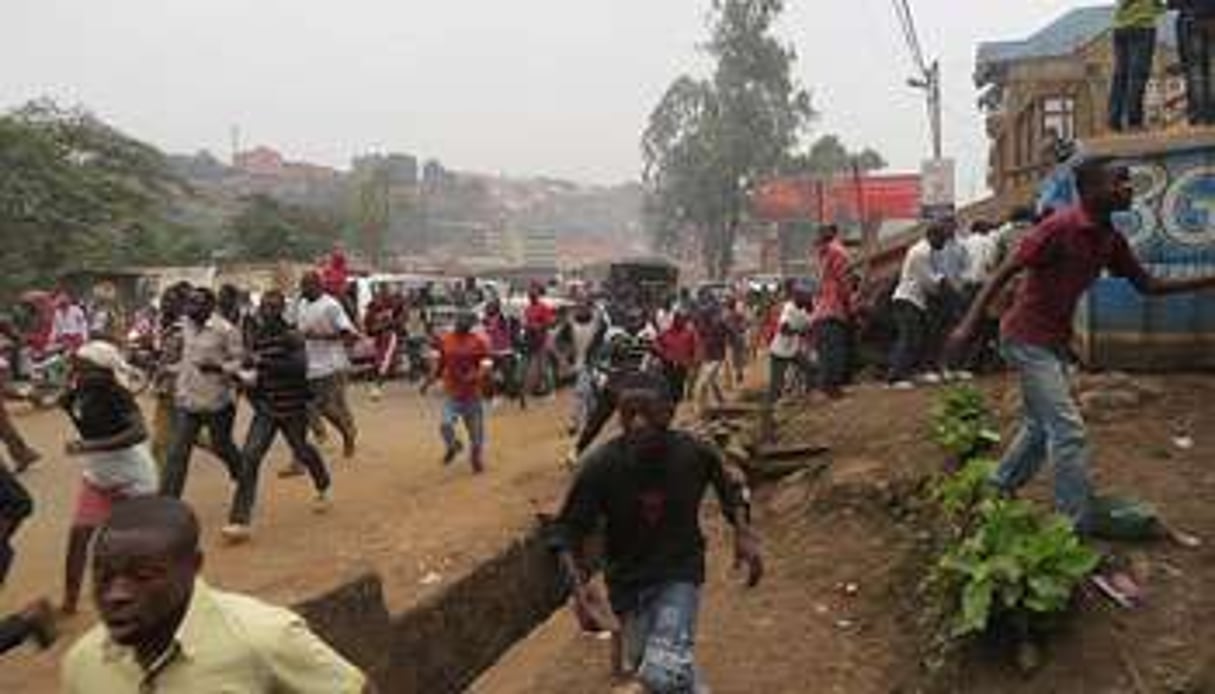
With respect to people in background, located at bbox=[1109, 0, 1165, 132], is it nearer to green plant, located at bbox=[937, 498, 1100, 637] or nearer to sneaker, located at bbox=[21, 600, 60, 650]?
green plant, located at bbox=[937, 498, 1100, 637]

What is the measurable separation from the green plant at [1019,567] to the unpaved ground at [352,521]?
382 cm

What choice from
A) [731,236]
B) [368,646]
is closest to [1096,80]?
[368,646]

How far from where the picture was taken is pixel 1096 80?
21922 mm

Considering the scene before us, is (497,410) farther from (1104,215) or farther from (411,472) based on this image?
(1104,215)

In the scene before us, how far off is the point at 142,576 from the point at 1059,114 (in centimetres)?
1939

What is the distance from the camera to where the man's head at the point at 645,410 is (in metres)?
6.03

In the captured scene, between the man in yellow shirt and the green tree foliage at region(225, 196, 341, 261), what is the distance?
4768 centimetres

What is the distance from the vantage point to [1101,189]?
7336 millimetres

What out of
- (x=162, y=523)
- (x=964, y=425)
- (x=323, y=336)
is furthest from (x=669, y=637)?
(x=323, y=336)

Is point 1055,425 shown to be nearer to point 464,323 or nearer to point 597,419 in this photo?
point 597,419

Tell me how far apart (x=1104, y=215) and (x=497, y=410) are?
586 inches

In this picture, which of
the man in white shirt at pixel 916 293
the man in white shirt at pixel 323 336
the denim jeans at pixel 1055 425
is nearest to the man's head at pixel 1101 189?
the denim jeans at pixel 1055 425

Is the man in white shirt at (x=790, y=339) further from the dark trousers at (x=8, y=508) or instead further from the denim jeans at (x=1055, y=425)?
the dark trousers at (x=8, y=508)

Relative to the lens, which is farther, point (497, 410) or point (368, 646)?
point (497, 410)
